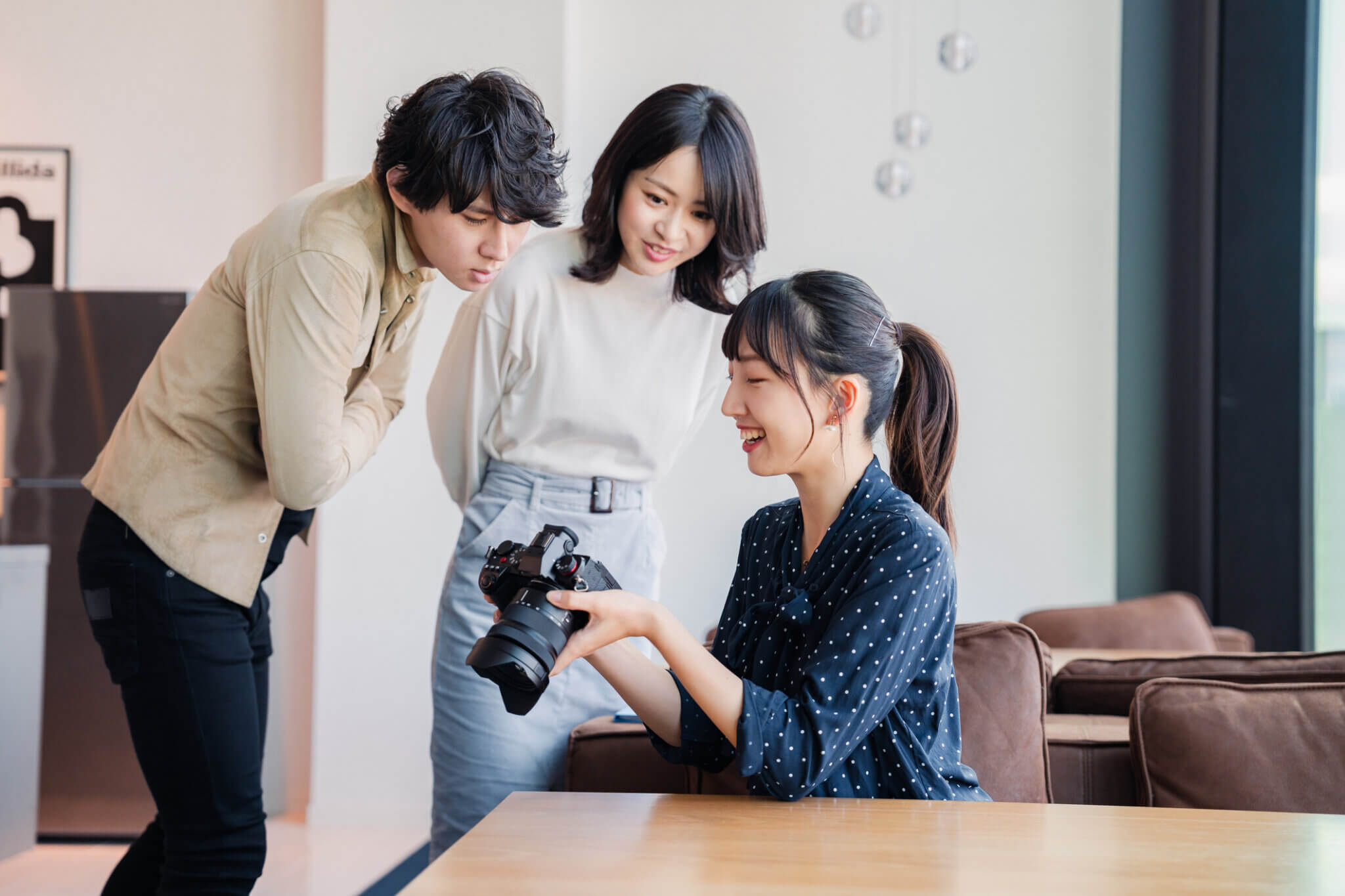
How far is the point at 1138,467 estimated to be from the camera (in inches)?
134

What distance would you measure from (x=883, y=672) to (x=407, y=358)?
876mm

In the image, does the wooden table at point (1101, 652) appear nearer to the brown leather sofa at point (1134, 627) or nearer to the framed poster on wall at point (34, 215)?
the brown leather sofa at point (1134, 627)

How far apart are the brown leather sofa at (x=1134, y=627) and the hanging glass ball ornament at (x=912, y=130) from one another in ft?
4.04

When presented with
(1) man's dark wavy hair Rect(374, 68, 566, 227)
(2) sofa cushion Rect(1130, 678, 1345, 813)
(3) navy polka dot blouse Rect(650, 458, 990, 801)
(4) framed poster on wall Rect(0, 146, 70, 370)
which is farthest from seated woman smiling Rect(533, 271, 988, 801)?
(4) framed poster on wall Rect(0, 146, 70, 370)

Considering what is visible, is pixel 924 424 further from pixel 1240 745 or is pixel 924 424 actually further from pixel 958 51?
pixel 958 51

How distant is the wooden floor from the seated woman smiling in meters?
1.62

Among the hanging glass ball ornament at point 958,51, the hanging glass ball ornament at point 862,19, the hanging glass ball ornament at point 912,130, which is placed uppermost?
the hanging glass ball ornament at point 862,19

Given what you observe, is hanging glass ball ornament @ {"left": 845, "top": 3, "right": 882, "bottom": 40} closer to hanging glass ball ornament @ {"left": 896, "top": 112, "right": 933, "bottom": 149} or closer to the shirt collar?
hanging glass ball ornament @ {"left": 896, "top": 112, "right": 933, "bottom": 149}

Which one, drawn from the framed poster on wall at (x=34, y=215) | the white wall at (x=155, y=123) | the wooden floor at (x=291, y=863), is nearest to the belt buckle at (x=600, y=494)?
the wooden floor at (x=291, y=863)

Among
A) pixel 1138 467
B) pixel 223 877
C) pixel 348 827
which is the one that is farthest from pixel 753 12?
pixel 223 877

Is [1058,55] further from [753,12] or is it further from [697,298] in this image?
[697,298]

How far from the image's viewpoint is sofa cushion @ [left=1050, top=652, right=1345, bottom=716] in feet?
4.94

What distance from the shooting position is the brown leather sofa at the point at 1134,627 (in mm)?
2619

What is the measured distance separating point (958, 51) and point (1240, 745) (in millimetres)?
1812
